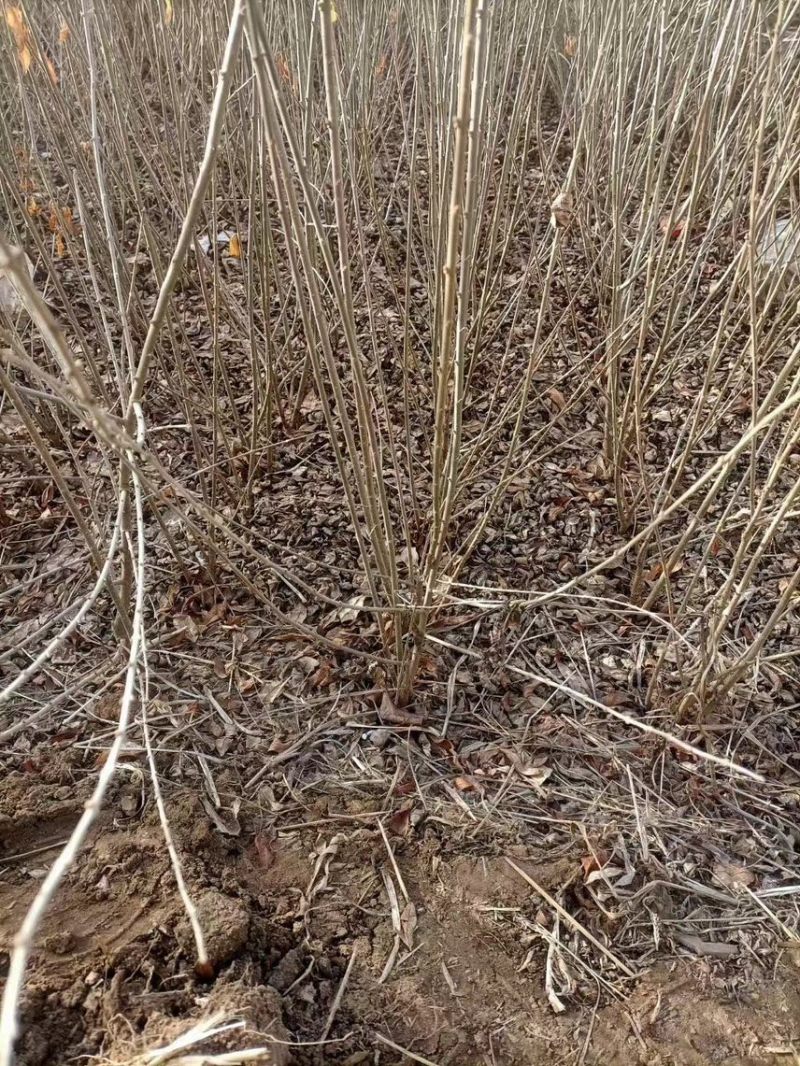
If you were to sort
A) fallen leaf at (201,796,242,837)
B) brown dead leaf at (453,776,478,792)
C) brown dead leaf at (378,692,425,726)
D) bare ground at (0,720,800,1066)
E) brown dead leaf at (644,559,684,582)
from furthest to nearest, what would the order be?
brown dead leaf at (644,559,684,582) < brown dead leaf at (378,692,425,726) < brown dead leaf at (453,776,478,792) < fallen leaf at (201,796,242,837) < bare ground at (0,720,800,1066)

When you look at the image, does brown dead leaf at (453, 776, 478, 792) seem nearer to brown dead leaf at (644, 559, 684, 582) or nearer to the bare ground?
the bare ground

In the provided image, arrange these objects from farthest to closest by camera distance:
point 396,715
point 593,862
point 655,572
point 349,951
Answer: point 655,572
point 396,715
point 593,862
point 349,951

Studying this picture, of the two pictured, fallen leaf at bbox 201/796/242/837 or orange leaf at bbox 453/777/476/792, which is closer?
fallen leaf at bbox 201/796/242/837

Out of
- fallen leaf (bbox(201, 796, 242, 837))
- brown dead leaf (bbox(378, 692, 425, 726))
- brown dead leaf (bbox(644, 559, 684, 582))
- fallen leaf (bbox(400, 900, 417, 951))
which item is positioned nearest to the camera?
fallen leaf (bbox(400, 900, 417, 951))

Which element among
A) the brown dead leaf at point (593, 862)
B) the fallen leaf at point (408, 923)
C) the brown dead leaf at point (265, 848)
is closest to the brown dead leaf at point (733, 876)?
the brown dead leaf at point (593, 862)

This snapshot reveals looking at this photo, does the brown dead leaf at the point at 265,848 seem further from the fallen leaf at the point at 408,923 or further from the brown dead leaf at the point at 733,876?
the brown dead leaf at the point at 733,876

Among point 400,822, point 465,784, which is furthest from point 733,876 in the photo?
point 400,822

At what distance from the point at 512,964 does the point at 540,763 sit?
42cm

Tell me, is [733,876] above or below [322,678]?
below

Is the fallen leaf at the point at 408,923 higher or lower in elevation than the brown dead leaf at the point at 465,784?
lower

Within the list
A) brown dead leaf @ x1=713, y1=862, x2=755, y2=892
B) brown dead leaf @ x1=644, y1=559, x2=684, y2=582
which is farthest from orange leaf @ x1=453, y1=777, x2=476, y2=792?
brown dead leaf @ x1=644, y1=559, x2=684, y2=582

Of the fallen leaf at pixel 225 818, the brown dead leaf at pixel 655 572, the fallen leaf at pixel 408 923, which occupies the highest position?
the brown dead leaf at pixel 655 572

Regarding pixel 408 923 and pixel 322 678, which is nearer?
pixel 408 923

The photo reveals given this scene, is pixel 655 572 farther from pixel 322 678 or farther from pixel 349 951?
pixel 349 951
